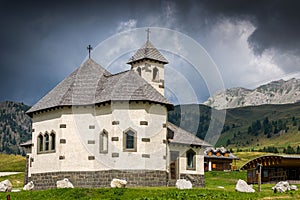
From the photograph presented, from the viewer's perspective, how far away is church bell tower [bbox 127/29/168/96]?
60.0 metres

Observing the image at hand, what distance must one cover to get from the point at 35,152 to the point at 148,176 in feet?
45.0

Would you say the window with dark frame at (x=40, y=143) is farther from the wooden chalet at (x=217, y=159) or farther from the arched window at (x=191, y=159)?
the wooden chalet at (x=217, y=159)

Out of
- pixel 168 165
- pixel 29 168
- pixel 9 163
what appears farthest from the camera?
pixel 9 163

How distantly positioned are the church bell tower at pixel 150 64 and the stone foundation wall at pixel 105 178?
49.5 feet

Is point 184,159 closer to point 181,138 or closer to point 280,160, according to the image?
point 181,138

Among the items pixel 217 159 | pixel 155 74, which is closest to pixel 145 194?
pixel 155 74

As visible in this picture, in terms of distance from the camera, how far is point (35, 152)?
52.7 metres

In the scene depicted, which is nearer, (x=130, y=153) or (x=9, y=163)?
(x=130, y=153)

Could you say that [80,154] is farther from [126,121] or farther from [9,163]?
[9,163]

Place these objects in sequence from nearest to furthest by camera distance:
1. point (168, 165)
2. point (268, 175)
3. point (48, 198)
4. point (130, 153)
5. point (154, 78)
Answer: point (48, 198) < point (130, 153) < point (168, 165) < point (154, 78) < point (268, 175)

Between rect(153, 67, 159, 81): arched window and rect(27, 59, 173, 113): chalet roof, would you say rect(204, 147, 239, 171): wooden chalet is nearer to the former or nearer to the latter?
rect(153, 67, 159, 81): arched window

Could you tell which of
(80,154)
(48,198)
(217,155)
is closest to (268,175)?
(80,154)

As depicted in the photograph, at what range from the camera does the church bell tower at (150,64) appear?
5997cm

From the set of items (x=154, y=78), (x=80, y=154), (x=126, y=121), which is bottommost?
(x=80, y=154)
